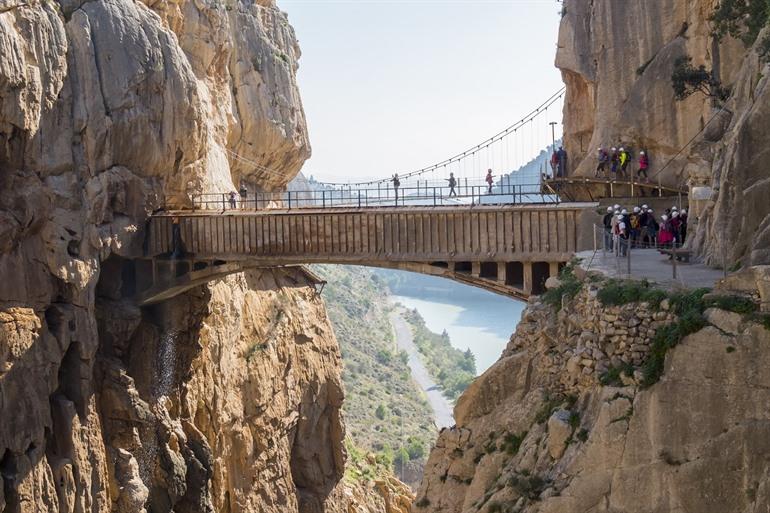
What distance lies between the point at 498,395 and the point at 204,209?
17471 millimetres

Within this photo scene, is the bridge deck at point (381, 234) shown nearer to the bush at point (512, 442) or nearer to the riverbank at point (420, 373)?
the bush at point (512, 442)

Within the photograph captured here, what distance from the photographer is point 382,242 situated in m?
29.3

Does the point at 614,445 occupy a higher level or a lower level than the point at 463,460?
higher

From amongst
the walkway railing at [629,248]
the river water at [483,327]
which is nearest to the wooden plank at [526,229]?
the walkway railing at [629,248]

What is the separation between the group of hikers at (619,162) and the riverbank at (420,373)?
2385 inches

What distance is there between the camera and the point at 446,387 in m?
122

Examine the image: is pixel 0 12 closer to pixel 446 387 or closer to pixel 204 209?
pixel 204 209

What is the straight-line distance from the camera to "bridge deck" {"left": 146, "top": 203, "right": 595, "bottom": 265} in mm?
26594

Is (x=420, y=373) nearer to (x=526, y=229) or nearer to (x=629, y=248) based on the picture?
(x=526, y=229)

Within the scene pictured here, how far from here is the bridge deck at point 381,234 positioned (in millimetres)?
26594

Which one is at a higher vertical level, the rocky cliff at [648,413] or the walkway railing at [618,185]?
the walkway railing at [618,185]

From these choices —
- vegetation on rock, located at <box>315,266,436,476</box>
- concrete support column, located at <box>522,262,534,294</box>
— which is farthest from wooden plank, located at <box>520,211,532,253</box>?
vegetation on rock, located at <box>315,266,436,476</box>

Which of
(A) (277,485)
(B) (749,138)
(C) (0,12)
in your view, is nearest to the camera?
(B) (749,138)

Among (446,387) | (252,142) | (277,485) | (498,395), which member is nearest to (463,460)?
(498,395)
